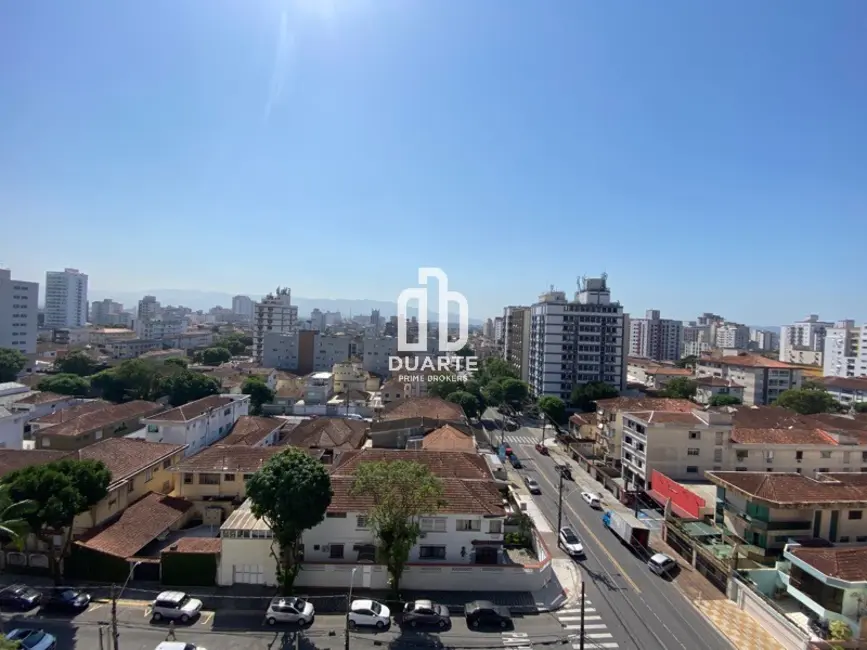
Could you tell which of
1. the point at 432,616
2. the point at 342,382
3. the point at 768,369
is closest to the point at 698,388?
the point at 768,369

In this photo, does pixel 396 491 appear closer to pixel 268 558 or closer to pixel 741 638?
pixel 268 558

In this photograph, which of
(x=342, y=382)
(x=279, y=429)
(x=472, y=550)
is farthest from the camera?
→ (x=342, y=382)

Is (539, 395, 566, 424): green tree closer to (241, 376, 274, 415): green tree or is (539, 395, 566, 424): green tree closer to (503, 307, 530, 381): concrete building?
(503, 307, 530, 381): concrete building

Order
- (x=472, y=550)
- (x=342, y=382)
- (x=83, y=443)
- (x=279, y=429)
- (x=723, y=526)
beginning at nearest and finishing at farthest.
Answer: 1. (x=472, y=550)
2. (x=723, y=526)
3. (x=83, y=443)
4. (x=279, y=429)
5. (x=342, y=382)

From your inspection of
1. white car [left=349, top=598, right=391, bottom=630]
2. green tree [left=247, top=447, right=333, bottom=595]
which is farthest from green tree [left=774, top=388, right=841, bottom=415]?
green tree [left=247, top=447, right=333, bottom=595]

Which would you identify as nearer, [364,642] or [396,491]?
[364,642]

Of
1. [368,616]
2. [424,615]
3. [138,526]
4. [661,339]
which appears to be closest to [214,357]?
[138,526]
